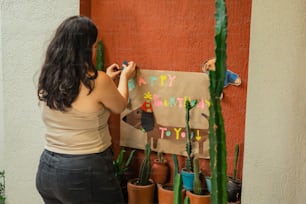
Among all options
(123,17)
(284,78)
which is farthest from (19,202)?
(284,78)

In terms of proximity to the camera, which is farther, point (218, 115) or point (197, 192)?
point (197, 192)

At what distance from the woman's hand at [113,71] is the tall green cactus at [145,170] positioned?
0.33 m

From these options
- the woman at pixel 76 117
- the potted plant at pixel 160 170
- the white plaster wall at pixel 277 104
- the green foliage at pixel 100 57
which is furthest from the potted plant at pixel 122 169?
the white plaster wall at pixel 277 104

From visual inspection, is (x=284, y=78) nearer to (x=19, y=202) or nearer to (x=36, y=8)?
(x=36, y=8)

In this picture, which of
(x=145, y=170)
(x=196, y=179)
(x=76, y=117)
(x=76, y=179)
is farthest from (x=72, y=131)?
(x=196, y=179)

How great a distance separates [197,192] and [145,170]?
0.80 ft

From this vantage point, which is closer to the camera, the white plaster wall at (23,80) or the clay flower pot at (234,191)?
the clay flower pot at (234,191)

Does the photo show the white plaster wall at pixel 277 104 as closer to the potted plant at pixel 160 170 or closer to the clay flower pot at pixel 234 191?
the clay flower pot at pixel 234 191

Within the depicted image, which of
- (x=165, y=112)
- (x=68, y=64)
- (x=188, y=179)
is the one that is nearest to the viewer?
(x=68, y=64)

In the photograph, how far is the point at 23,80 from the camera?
190 cm

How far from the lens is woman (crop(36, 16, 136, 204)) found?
138 centimetres

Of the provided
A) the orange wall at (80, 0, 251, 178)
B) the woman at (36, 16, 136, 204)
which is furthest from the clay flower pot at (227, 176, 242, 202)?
the woman at (36, 16, 136, 204)

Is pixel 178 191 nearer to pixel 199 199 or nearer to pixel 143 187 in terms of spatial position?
pixel 199 199

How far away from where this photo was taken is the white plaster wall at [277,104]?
1.29 m
